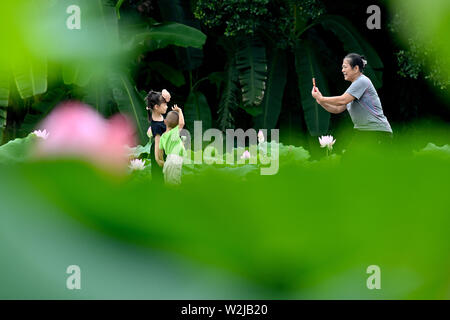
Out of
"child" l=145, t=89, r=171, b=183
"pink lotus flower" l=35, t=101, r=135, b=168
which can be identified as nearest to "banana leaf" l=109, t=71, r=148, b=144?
"pink lotus flower" l=35, t=101, r=135, b=168

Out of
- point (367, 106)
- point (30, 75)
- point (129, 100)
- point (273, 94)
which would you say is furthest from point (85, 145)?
point (273, 94)

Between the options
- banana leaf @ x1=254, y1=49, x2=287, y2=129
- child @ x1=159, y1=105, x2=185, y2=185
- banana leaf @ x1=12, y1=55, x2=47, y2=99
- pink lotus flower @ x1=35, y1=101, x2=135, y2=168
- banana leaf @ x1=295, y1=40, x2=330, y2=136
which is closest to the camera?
Result: pink lotus flower @ x1=35, y1=101, x2=135, y2=168

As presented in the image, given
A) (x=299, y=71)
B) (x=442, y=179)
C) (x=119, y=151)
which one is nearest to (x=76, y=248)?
(x=119, y=151)

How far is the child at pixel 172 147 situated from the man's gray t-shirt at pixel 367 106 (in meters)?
0.72

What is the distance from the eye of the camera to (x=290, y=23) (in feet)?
19.9

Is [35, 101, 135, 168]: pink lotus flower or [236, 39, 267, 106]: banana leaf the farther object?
[236, 39, 267, 106]: banana leaf

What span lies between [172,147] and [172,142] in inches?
0.7

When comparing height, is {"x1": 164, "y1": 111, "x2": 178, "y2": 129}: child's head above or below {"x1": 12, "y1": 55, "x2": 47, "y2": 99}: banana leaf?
below

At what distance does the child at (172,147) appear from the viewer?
2256 millimetres

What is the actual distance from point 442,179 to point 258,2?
14.4 ft

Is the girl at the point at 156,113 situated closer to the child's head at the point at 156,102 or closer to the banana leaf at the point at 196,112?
the child's head at the point at 156,102

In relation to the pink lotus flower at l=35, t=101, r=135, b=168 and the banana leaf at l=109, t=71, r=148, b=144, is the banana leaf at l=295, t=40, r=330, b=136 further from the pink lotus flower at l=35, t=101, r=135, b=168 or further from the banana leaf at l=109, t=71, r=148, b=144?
the pink lotus flower at l=35, t=101, r=135, b=168

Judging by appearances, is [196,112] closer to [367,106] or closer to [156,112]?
[156,112]

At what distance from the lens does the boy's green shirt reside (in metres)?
2.32
